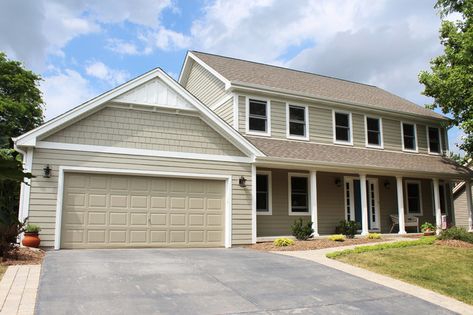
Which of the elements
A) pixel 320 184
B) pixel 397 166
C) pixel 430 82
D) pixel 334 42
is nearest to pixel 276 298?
pixel 320 184

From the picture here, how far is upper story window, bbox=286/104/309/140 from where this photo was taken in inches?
671

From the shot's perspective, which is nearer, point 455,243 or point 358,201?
point 455,243

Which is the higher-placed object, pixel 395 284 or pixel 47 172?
pixel 47 172

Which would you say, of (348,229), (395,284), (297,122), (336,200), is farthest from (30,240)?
(336,200)

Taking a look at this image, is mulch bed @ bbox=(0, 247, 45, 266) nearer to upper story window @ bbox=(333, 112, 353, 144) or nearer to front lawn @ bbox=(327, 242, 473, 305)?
front lawn @ bbox=(327, 242, 473, 305)

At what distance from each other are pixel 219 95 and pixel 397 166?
26.2 feet

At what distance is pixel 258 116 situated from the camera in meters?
16.4

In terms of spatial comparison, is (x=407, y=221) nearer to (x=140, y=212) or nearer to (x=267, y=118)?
(x=267, y=118)

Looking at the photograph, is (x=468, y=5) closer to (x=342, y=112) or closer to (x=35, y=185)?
(x=342, y=112)

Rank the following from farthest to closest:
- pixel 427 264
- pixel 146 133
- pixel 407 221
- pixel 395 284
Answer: pixel 407 221 → pixel 146 133 → pixel 427 264 → pixel 395 284

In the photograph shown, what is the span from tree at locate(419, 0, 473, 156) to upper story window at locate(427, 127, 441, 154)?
0.91 m

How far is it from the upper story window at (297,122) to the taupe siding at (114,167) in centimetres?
343

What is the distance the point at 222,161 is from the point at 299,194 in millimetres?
4586

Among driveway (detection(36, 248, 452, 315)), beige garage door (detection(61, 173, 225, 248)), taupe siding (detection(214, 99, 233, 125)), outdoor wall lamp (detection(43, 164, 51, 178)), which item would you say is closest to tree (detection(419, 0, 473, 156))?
taupe siding (detection(214, 99, 233, 125))
